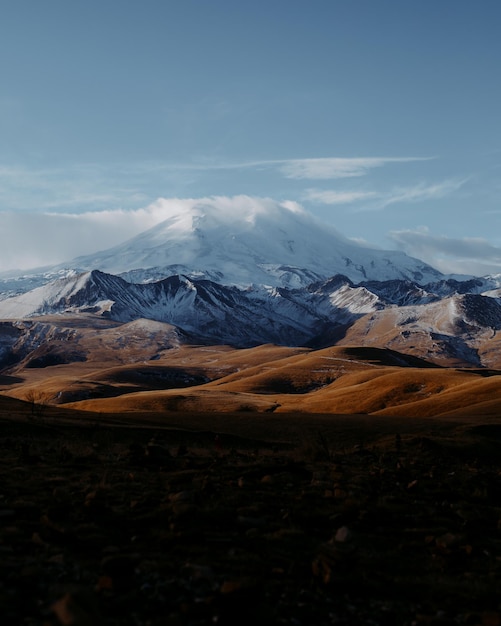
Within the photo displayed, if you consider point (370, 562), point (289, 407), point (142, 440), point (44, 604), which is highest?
point (44, 604)

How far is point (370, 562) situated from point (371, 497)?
21.9ft

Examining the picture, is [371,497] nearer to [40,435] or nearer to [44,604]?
[44,604]

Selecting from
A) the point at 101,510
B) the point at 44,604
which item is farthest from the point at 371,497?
the point at 44,604

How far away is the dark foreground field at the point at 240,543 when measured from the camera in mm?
10609

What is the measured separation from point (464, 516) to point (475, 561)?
4.23 m

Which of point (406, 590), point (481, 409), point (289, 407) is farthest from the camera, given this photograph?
point (289, 407)

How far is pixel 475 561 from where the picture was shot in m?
14.4

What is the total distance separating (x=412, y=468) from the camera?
29125mm

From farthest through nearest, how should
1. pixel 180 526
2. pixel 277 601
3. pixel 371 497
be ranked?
pixel 371 497 → pixel 180 526 → pixel 277 601

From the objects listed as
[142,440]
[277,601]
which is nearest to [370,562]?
[277,601]

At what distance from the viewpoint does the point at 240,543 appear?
572 inches

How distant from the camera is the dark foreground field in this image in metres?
10.6

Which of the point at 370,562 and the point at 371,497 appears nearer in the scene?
the point at 370,562

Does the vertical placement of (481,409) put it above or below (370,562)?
below
